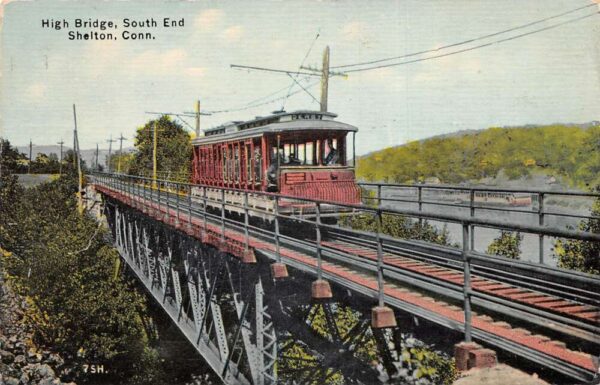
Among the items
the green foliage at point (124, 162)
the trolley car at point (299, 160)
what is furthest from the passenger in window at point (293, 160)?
the green foliage at point (124, 162)

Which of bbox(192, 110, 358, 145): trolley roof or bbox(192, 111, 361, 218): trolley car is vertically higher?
bbox(192, 110, 358, 145): trolley roof

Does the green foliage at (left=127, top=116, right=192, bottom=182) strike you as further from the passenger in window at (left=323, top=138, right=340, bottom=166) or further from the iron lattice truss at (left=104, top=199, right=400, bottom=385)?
the passenger in window at (left=323, top=138, right=340, bottom=166)

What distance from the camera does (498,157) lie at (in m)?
42.3

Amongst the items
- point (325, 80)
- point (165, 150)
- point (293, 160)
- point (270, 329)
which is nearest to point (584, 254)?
point (293, 160)

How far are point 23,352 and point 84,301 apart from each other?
466cm

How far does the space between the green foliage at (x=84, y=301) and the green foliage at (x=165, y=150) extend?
9.98m

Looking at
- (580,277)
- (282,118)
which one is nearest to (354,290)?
(580,277)

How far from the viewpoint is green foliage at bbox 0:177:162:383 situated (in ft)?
89.2

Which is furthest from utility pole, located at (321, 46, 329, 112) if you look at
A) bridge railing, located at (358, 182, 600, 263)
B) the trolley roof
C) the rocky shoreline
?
the rocky shoreline

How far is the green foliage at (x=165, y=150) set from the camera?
43.8 metres

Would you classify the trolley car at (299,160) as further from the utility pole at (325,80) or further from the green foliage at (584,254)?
the green foliage at (584,254)

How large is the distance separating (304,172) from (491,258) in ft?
28.9

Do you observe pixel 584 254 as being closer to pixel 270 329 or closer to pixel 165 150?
pixel 270 329

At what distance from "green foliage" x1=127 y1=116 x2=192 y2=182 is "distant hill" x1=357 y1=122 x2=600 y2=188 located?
1655cm
